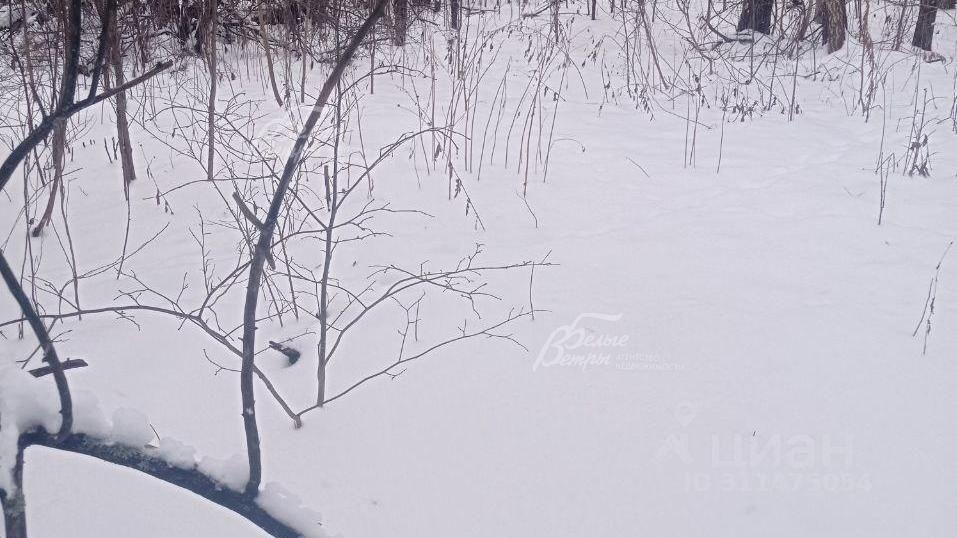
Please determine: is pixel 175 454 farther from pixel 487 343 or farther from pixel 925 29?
pixel 925 29

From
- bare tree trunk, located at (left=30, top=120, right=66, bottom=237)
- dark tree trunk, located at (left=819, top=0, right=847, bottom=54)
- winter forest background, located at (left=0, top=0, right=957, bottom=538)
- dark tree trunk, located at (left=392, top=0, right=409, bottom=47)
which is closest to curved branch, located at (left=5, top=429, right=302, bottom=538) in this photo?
winter forest background, located at (left=0, top=0, right=957, bottom=538)

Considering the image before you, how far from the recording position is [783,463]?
205 centimetres

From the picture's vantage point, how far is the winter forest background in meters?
1.84

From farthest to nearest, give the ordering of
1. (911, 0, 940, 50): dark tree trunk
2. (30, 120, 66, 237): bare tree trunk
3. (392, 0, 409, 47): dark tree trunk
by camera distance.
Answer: (911, 0, 940, 50): dark tree trunk, (392, 0, 409, 47): dark tree trunk, (30, 120, 66, 237): bare tree trunk

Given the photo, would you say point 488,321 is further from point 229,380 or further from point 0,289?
point 0,289

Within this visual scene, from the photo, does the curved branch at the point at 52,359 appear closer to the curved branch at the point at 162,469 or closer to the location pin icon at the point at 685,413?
the curved branch at the point at 162,469

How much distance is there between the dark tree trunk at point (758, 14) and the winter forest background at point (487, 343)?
4404mm

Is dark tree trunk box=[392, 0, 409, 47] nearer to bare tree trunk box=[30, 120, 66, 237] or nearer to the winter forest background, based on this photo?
the winter forest background

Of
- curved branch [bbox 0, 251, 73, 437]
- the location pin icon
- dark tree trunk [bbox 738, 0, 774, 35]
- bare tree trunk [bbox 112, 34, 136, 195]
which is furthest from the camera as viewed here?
dark tree trunk [bbox 738, 0, 774, 35]

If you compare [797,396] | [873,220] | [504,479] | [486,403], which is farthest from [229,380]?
[873,220]

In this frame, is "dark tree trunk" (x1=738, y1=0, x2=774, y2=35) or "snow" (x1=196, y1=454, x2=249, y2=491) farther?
"dark tree trunk" (x1=738, y1=0, x2=774, y2=35)

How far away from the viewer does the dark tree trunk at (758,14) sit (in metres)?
9.14

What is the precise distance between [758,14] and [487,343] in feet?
26.7

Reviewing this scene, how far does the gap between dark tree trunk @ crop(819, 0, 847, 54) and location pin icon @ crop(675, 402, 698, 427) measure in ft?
22.6
